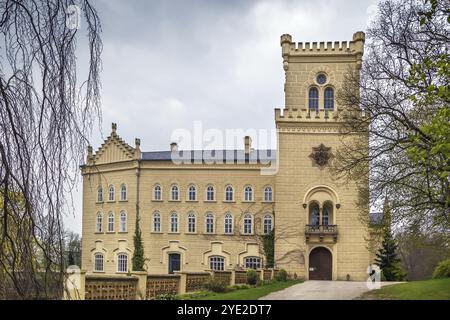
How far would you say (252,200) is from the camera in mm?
41062

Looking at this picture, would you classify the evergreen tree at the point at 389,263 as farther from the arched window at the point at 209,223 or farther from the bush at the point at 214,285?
the bush at the point at 214,285

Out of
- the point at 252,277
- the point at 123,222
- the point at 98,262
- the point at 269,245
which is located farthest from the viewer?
the point at 98,262

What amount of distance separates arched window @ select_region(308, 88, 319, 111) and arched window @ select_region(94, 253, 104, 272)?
2068 centimetres

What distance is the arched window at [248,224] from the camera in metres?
40.3

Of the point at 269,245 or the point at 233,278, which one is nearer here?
the point at 233,278

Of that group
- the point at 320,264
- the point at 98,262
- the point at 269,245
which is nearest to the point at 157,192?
the point at 98,262

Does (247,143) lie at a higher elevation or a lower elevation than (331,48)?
lower

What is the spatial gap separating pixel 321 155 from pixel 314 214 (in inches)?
156

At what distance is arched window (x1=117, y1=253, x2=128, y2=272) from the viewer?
40875 mm

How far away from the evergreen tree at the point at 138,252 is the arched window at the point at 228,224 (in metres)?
→ 6.57

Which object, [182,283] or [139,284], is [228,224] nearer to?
[182,283]

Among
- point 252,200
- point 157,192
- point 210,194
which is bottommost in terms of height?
point 252,200
